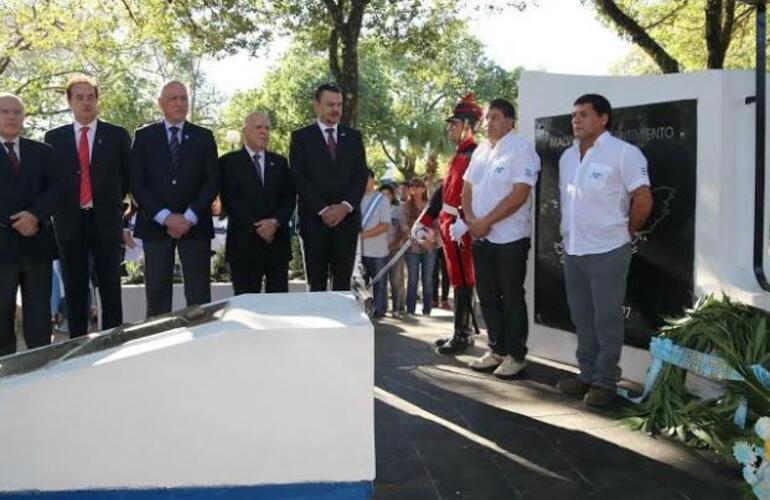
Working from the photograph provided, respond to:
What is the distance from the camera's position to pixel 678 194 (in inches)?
203

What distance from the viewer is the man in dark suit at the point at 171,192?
542 cm

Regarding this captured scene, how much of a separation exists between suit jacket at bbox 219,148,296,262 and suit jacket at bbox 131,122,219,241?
28 cm

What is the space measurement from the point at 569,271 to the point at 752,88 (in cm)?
156

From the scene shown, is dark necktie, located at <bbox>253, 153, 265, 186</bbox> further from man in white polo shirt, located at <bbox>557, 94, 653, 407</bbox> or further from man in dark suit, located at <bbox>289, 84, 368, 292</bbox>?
man in white polo shirt, located at <bbox>557, 94, 653, 407</bbox>

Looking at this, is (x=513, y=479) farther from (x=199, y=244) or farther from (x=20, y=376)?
(x=199, y=244)


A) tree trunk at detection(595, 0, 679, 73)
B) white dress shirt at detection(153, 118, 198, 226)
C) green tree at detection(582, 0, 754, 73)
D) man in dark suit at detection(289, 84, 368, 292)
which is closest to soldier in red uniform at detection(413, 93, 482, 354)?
man in dark suit at detection(289, 84, 368, 292)

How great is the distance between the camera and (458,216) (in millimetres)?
6324

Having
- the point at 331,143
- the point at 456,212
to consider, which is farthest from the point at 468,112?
the point at 331,143

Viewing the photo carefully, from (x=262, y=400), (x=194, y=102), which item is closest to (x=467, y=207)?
(x=262, y=400)

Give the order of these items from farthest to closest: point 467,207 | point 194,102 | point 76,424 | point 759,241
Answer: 1. point 194,102
2. point 467,207
3. point 759,241
4. point 76,424

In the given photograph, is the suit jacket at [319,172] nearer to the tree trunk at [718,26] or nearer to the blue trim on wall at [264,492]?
the blue trim on wall at [264,492]

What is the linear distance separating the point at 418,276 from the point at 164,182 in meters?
5.55

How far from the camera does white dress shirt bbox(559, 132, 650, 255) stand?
4.80 metres

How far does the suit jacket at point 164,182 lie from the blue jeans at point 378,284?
175 inches
